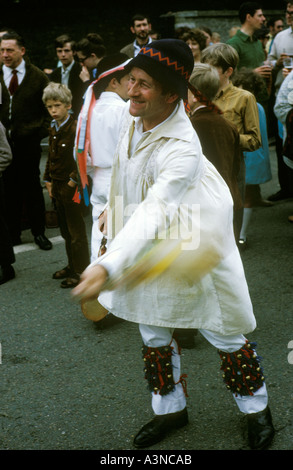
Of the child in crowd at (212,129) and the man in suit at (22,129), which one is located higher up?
the child in crowd at (212,129)

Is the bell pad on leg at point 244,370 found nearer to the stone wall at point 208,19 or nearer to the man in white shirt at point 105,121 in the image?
the man in white shirt at point 105,121

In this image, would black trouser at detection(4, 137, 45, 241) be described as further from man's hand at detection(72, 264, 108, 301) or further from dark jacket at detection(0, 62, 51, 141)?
man's hand at detection(72, 264, 108, 301)

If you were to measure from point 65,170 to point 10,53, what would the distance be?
197 centimetres

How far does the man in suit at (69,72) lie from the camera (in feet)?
26.9

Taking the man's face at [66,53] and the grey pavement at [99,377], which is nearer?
the grey pavement at [99,377]

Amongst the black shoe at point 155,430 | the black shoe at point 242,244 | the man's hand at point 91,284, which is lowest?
the black shoe at point 242,244

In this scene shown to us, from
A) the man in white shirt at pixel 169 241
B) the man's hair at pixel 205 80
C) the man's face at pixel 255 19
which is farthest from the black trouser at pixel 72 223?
the man's face at pixel 255 19

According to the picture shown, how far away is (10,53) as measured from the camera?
635cm

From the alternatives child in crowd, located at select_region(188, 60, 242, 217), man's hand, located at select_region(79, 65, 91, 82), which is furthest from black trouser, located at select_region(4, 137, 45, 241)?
child in crowd, located at select_region(188, 60, 242, 217)

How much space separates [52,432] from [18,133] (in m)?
3.94

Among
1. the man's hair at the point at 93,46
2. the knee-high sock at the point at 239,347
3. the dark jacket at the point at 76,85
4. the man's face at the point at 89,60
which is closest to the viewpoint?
the knee-high sock at the point at 239,347

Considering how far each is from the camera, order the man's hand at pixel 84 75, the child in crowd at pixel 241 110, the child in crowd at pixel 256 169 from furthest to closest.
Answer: the man's hand at pixel 84 75
the child in crowd at pixel 256 169
the child in crowd at pixel 241 110

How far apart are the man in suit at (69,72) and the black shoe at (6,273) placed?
10.3 ft
